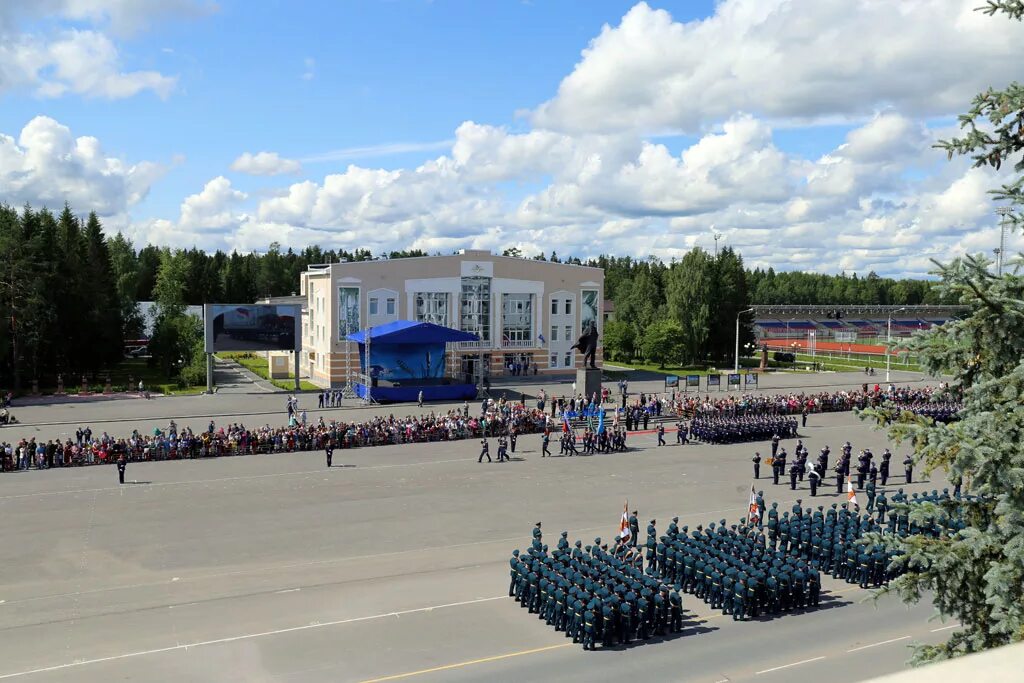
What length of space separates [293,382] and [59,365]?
16.0m

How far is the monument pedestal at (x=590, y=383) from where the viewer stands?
146 feet

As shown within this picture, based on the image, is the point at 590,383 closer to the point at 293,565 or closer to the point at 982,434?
the point at 293,565

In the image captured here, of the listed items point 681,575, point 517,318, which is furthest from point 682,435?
point 517,318

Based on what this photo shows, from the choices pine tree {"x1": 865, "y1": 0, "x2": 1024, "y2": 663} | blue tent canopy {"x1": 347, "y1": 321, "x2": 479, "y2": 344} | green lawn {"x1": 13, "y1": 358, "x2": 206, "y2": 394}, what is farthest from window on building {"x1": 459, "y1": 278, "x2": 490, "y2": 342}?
pine tree {"x1": 865, "y1": 0, "x2": 1024, "y2": 663}

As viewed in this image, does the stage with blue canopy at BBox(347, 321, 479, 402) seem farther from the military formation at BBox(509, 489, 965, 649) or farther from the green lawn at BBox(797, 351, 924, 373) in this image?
the green lawn at BBox(797, 351, 924, 373)

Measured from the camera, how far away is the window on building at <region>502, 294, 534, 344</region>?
58094mm

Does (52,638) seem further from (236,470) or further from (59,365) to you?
(59,365)

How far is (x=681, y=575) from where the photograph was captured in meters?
17.5

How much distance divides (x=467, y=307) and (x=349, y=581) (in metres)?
39.4

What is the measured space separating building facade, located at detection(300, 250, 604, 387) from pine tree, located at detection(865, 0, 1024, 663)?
4623 cm

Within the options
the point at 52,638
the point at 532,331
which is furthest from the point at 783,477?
the point at 532,331

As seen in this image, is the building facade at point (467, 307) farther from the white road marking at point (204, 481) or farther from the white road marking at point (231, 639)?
the white road marking at point (231, 639)

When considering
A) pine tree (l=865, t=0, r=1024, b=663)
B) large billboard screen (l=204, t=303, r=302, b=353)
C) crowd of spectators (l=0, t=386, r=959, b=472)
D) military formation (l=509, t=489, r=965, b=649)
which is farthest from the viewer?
large billboard screen (l=204, t=303, r=302, b=353)

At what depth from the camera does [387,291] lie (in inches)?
2146
